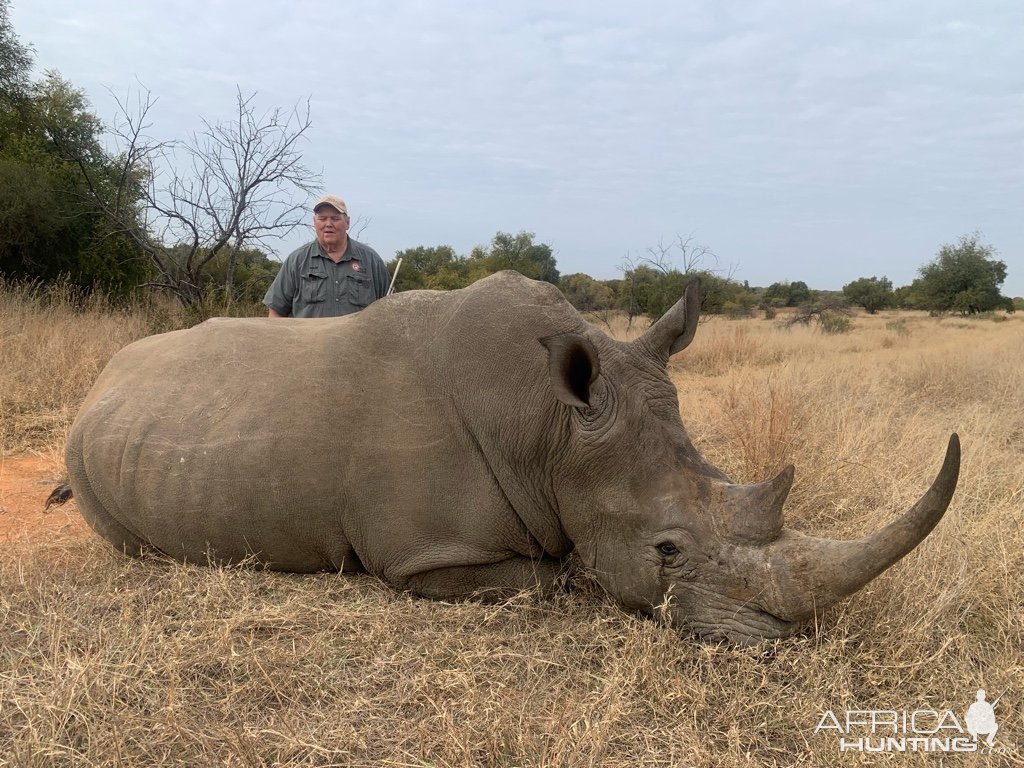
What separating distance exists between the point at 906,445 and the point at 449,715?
5.06 meters

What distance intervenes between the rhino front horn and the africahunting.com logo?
16.1 inches

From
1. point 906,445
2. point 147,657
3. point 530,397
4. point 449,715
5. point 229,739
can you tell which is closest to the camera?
point 229,739

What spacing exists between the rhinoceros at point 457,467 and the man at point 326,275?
2.15 m

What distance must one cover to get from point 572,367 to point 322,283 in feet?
12.3

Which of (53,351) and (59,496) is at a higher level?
(53,351)

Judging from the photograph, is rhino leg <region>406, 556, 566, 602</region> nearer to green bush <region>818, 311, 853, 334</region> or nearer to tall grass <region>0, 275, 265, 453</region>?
tall grass <region>0, 275, 265, 453</region>

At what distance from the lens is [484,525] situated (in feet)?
11.4

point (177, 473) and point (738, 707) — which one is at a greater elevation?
point (177, 473)

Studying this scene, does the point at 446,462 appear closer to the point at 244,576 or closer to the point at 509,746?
the point at 244,576

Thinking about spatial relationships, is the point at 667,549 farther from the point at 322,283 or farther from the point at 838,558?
the point at 322,283

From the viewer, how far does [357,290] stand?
20.8ft

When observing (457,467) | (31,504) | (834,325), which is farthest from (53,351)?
(834,325)

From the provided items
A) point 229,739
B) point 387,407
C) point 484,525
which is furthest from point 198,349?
point 229,739

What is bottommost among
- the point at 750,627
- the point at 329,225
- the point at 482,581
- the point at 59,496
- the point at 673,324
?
the point at 59,496
